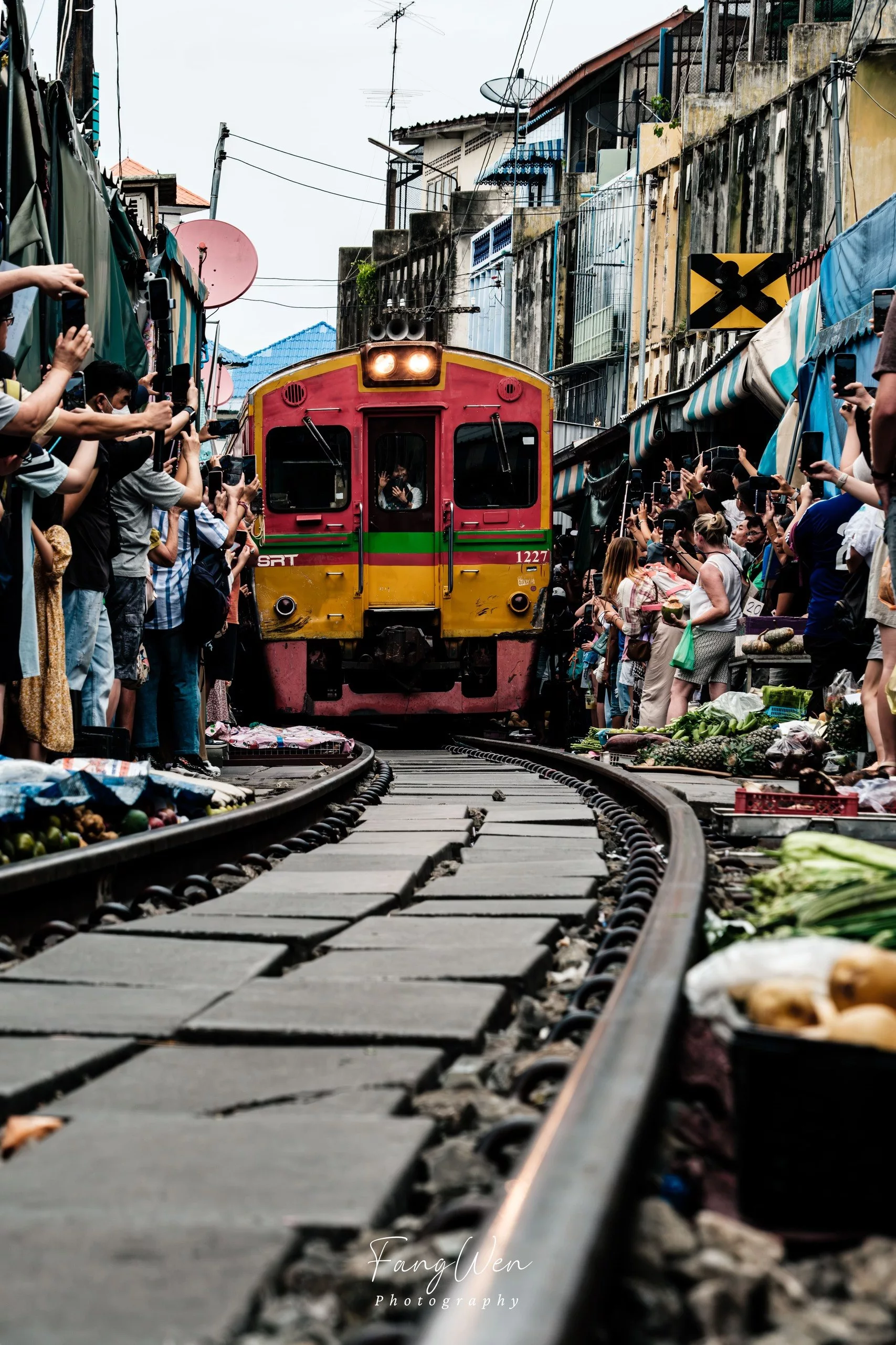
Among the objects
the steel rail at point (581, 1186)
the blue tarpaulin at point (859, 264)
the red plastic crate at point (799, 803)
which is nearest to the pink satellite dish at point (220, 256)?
the blue tarpaulin at point (859, 264)

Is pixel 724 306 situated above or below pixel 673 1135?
above

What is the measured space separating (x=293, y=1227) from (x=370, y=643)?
1224 centimetres

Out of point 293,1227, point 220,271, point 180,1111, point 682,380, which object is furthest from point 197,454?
point 682,380

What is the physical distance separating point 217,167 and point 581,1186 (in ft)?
79.2

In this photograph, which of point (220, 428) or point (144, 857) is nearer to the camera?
point (144, 857)

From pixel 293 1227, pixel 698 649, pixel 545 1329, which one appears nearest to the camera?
pixel 545 1329

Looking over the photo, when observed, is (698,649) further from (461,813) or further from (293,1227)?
(293,1227)

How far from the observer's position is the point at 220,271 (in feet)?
59.2

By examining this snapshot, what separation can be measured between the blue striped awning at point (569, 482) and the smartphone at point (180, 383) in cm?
1368

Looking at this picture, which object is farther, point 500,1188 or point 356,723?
point 356,723

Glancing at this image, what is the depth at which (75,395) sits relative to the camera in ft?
25.9

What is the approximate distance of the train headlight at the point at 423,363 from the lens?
559 inches

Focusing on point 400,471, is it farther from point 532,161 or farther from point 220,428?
point 532,161

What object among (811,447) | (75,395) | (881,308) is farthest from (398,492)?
(881,308)
